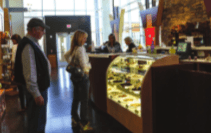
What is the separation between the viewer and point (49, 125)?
3826 mm

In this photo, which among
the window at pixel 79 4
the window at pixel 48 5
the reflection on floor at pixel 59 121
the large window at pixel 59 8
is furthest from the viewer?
the window at pixel 79 4

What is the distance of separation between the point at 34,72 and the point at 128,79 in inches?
80.3

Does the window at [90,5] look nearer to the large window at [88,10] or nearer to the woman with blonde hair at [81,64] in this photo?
the large window at [88,10]

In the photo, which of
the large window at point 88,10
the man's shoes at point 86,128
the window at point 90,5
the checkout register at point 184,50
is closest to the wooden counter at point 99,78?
the man's shoes at point 86,128

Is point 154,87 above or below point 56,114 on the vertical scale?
above

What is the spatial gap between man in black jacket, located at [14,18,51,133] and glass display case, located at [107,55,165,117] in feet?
4.79

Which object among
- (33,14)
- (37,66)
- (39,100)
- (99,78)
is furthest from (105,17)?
(39,100)

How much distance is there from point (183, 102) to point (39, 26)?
2.03 m

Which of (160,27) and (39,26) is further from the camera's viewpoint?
(160,27)

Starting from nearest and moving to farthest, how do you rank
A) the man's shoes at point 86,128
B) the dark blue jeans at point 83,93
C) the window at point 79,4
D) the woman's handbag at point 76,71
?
the woman's handbag at point 76,71 < the dark blue jeans at point 83,93 < the man's shoes at point 86,128 < the window at point 79,4

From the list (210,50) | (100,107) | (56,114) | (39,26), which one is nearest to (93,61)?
(100,107)

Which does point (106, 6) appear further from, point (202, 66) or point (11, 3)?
point (202, 66)

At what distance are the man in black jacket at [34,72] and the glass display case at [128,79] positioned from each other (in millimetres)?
1461

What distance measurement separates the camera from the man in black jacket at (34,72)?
2.10 m
